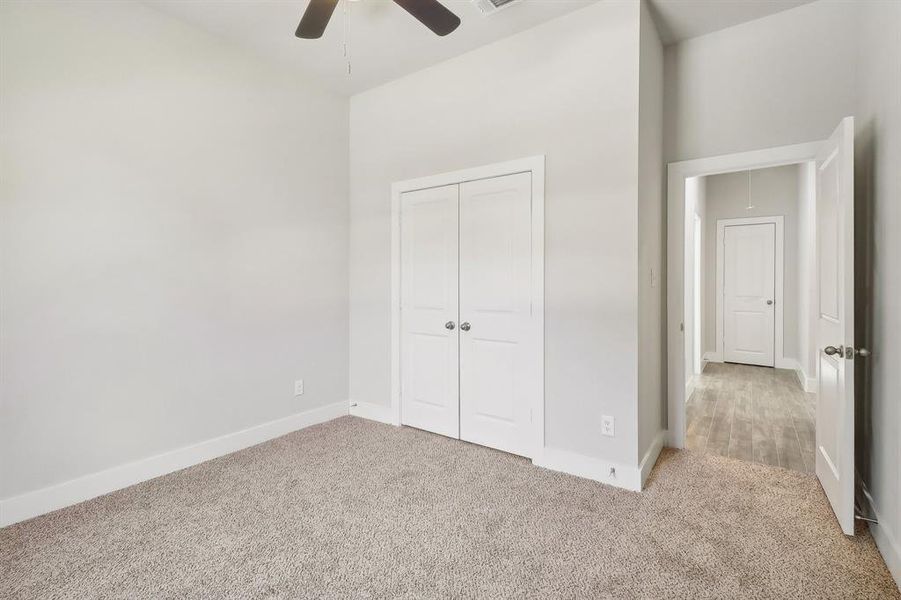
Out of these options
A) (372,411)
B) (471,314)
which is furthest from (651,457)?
(372,411)

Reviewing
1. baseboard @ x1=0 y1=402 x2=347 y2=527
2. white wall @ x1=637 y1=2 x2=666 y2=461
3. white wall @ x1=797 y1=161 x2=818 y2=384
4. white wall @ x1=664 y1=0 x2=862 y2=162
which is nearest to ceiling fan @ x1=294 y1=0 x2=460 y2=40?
white wall @ x1=637 y1=2 x2=666 y2=461

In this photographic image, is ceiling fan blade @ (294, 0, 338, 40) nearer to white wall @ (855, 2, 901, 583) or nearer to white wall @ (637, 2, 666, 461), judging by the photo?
white wall @ (637, 2, 666, 461)

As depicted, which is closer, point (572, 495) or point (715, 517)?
point (715, 517)

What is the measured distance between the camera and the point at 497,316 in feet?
9.88

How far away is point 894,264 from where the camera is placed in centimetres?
181

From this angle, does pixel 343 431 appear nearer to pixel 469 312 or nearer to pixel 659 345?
pixel 469 312

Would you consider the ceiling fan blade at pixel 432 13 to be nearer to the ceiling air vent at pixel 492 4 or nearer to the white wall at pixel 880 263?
the ceiling air vent at pixel 492 4

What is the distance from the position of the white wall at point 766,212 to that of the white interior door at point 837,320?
401cm

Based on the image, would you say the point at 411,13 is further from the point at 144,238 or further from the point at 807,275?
the point at 807,275

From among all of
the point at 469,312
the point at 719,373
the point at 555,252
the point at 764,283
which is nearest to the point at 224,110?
the point at 469,312

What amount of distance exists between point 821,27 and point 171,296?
435 centimetres

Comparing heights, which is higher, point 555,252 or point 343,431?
point 555,252

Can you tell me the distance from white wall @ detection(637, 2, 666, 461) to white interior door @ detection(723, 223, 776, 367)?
13.4ft

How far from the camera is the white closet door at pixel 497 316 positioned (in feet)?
9.41
